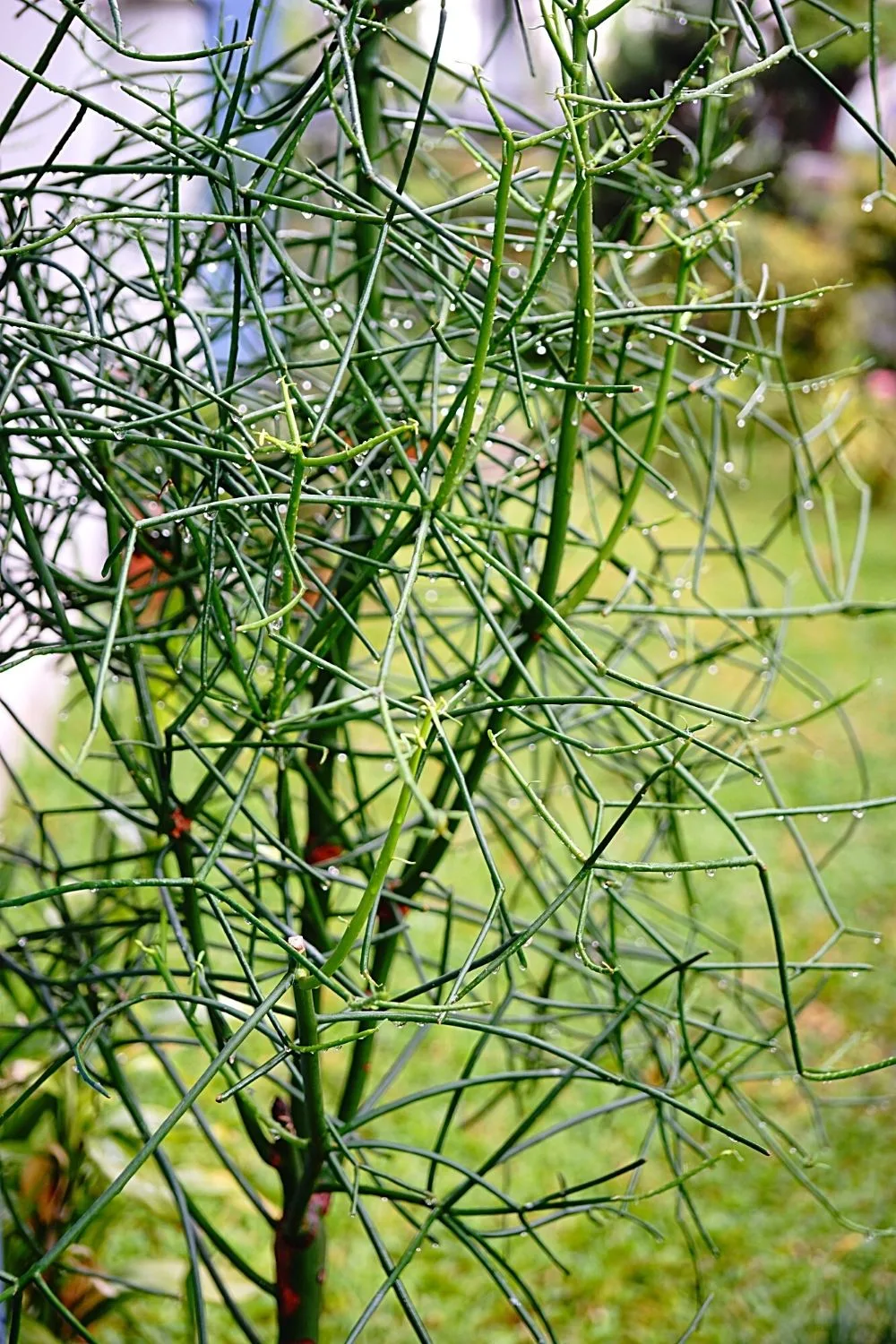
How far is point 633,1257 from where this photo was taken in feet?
5.44

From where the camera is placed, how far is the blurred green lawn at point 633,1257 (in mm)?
1415

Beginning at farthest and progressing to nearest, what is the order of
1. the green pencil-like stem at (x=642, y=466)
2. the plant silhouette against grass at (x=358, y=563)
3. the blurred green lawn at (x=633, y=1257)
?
the blurred green lawn at (x=633, y=1257) < the green pencil-like stem at (x=642, y=466) < the plant silhouette against grass at (x=358, y=563)

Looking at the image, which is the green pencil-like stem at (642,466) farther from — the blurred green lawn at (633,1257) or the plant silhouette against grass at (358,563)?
the blurred green lawn at (633,1257)

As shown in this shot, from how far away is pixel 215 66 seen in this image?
2.29ft

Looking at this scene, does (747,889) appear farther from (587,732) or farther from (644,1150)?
(644,1150)

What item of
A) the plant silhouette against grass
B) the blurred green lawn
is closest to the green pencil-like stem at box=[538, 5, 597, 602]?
the plant silhouette against grass

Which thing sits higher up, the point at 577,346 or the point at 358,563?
the point at 577,346

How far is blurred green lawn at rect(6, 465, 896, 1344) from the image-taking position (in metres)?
1.42

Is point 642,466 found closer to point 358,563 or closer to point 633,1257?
point 358,563

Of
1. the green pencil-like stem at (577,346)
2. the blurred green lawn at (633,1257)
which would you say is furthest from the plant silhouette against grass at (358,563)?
the blurred green lawn at (633,1257)

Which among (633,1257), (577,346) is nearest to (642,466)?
(577,346)

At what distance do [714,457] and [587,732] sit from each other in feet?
1.02

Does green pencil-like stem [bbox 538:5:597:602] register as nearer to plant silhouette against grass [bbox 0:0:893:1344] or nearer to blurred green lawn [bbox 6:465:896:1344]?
plant silhouette against grass [bbox 0:0:893:1344]

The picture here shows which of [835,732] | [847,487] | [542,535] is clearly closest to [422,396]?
[542,535]
